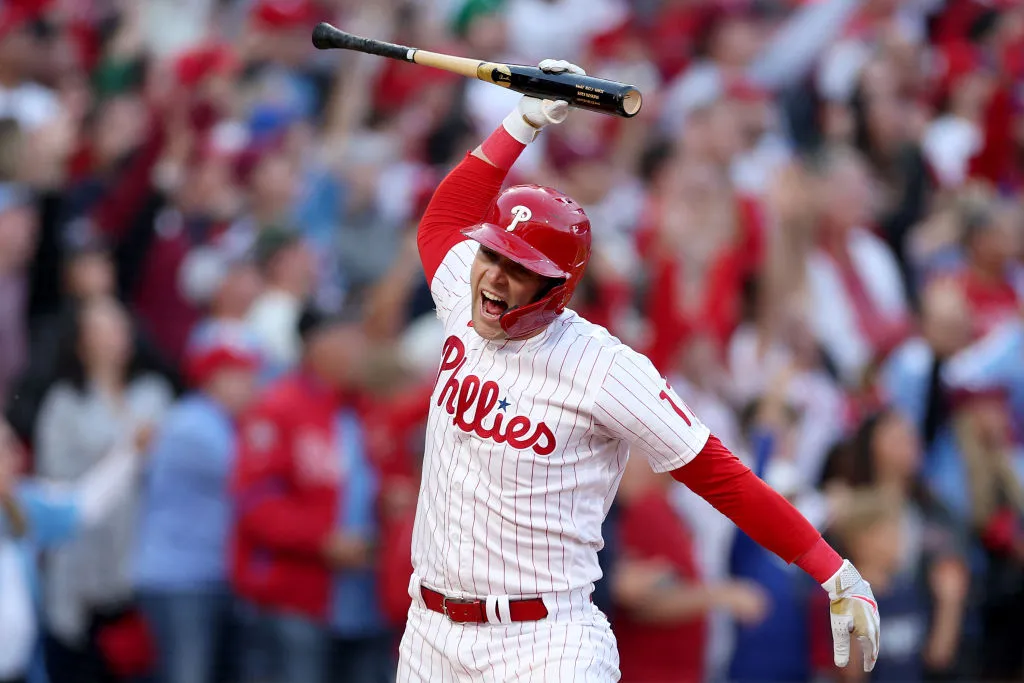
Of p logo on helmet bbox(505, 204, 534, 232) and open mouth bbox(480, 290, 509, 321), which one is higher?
p logo on helmet bbox(505, 204, 534, 232)

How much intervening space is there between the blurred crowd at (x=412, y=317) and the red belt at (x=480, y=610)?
2.43 m

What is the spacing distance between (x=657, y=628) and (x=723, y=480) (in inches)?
111

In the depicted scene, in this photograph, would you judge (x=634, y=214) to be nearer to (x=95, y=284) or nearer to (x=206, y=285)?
(x=206, y=285)

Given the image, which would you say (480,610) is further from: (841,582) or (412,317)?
(412,317)

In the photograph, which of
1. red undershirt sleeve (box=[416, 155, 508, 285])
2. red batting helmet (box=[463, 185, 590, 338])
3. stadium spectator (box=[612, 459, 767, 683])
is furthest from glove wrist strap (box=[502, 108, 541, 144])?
stadium spectator (box=[612, 459, 767, 683])

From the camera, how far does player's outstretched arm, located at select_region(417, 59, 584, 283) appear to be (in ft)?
15.5

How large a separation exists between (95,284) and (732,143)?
4638 mm

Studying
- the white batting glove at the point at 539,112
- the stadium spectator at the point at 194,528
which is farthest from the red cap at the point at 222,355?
the white batting glove at the point at 539,112

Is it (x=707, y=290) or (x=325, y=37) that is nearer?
(x=325, y=37)

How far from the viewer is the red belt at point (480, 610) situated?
13.8 ft

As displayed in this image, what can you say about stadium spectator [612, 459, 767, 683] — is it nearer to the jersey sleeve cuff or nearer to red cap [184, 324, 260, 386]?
red cap [184, 324, 260, 386]

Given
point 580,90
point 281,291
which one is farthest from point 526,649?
point 281,291

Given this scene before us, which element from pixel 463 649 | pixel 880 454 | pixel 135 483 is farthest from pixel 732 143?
pixel 463 649

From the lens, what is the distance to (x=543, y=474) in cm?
420
